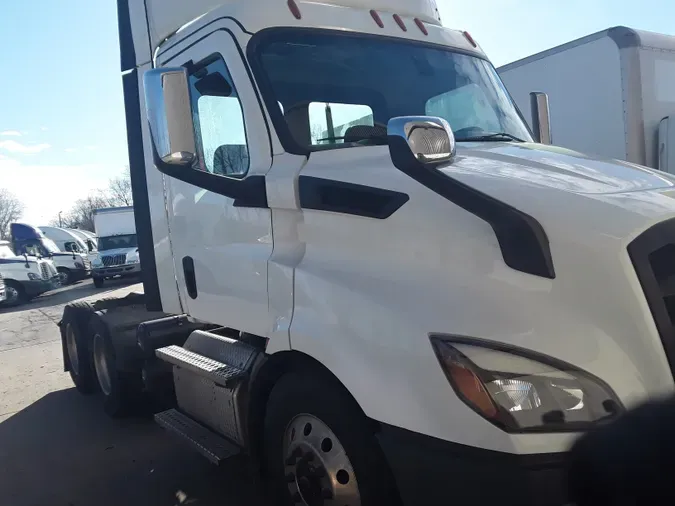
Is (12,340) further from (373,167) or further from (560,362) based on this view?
(560,362)

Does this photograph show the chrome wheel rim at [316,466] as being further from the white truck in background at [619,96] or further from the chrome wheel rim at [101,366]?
the white truck in background at [619,96]

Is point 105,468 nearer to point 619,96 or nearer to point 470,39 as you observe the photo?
point 470,39

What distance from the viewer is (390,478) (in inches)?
91.9

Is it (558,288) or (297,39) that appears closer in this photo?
(558,288)

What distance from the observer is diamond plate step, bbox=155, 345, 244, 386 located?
3.33 metres

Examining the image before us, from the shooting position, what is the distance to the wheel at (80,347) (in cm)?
649

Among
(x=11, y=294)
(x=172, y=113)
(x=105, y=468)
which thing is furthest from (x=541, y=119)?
(x=11, y=294)

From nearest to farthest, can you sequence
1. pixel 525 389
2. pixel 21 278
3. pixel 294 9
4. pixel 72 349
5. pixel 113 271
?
pixel 525 389 → pixel 294 9 → pixel 72 349 → pixel 21 278 → pixel 113 271

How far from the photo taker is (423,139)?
2.45m

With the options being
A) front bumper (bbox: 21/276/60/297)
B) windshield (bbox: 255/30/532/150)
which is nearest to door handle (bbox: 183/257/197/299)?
windshield (bbox: 255/30/532/150)

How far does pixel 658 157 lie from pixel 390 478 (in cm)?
648

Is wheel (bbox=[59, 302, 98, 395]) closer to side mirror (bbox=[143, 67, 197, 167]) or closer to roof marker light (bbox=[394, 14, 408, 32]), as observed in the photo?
side mirror (bbox=[143, 67, 197, 167])

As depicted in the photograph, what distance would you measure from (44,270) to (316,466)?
20.6 m

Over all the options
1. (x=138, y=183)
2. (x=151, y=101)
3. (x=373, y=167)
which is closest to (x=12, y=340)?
(x=138, y=183)
